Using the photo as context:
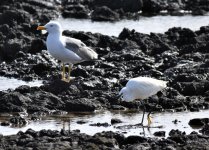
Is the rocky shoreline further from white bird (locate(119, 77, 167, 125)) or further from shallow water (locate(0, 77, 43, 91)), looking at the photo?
white bird (locate(119, 77, 167, 125))

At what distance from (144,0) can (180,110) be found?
20633 millimetres

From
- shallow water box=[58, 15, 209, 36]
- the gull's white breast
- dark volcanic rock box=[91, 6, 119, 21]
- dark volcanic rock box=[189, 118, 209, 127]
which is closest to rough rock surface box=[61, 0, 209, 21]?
dark volcanic rock box=[91, 6, 119, 21]

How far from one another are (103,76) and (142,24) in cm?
1159

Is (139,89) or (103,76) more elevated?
(103,76)

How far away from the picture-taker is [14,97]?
58.3 feet

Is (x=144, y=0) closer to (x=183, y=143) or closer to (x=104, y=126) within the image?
(x=104, y=126)

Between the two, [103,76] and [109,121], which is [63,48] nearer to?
[103,76]

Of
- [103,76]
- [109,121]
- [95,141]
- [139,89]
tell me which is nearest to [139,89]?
[139,89]

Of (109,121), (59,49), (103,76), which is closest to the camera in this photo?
(109,121)

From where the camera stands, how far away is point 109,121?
663 inches

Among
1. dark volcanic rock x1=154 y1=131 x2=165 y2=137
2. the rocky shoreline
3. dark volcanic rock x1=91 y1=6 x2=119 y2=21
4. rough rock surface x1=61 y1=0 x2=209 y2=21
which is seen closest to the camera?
the rocky shoreline

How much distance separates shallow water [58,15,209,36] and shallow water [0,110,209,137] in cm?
1272

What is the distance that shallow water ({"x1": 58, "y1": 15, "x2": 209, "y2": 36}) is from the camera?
31094mm

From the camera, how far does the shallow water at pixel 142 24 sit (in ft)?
102
